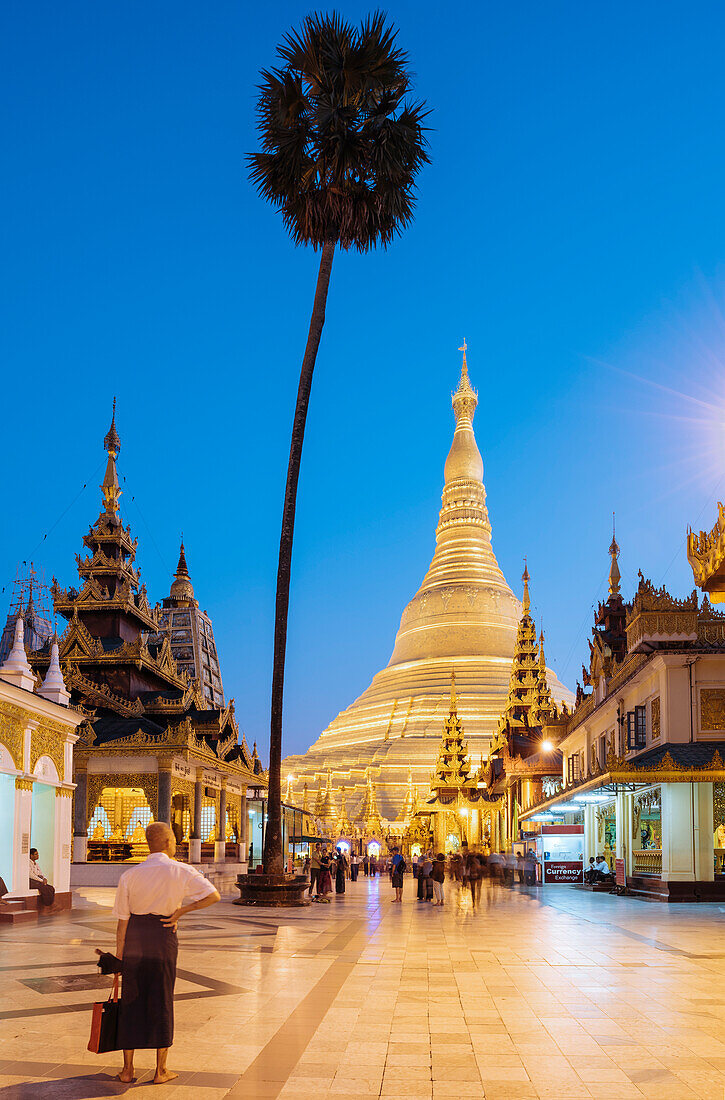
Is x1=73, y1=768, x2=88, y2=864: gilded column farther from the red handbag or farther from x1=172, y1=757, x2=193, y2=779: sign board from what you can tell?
the red handbag

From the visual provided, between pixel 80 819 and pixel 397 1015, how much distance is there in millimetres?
29423

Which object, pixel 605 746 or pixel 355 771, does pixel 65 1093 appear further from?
pixel 355 771

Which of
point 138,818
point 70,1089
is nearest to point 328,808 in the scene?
point 138,818

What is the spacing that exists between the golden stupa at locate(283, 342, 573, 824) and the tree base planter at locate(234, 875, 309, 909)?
2342 inches

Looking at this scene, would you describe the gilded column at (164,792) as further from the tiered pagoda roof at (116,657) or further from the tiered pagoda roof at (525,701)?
the tiered pagoda roof at (525,701)

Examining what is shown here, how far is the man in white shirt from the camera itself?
7082 millimetres

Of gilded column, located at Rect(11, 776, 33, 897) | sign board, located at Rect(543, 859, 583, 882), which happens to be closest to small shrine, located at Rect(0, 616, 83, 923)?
gilded column, located at Rect(11, 776, 33, 897)

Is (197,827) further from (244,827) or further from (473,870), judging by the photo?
(244,827)

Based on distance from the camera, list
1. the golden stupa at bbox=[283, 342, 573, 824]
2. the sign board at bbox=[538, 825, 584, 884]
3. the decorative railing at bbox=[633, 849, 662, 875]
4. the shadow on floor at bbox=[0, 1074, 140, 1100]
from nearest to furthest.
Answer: the shadow on floor at bbox=[0, 1074, 140, 1100]
the decorative railing at bbox=[633, 849, 662, 875]
the sign board at bbox=[538, 825, 584, 884]
the golden stupa at bbox=[283, 342, 573, 824]

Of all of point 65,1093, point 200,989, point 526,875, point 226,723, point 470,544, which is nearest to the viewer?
point 65,1093

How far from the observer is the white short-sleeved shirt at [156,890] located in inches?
286

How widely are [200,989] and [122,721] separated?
96.4ft

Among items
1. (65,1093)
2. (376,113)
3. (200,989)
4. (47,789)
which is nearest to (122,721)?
(47,789)

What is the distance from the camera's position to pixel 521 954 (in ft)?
50.9
